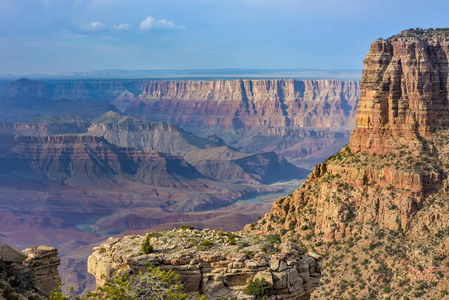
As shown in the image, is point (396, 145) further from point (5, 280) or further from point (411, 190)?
point (5, 280)

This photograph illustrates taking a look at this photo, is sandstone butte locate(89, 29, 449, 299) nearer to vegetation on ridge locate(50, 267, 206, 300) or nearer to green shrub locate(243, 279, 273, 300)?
green shrub locate(243, 279, 273, 300)

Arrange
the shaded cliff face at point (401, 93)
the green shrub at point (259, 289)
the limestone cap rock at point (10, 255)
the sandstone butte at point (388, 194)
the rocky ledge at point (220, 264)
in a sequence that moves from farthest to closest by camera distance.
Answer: the shaded cliff face at point (401, 93), the sandstone butte at point (388, 194), the rocky ledge at point (220, 264), the green shrub at point (259, 289), the limestone cap rock at point (10, 255)

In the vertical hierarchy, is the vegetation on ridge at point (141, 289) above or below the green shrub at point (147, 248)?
below

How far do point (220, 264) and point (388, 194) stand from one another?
44.4 m

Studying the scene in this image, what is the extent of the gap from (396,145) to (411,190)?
7.38 m

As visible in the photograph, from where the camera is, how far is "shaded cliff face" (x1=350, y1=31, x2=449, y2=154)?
79.4 m

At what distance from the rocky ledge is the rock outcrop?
7.63ft

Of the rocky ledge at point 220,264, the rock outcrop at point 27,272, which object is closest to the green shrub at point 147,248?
the rocky ledge at point 220,264

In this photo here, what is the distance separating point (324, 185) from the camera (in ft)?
256

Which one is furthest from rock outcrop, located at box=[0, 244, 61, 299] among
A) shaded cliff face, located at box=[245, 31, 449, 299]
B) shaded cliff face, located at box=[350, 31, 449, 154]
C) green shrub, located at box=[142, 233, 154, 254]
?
shaded cliff face, located at box=[350, 31, 449, 154]

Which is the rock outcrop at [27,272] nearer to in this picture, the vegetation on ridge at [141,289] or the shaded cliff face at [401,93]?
the vegetation on ridge at [141,289]

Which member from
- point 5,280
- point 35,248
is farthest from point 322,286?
point 5,280

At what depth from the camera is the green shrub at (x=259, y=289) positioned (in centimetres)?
3316

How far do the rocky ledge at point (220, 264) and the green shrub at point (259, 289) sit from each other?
0.25 metres
